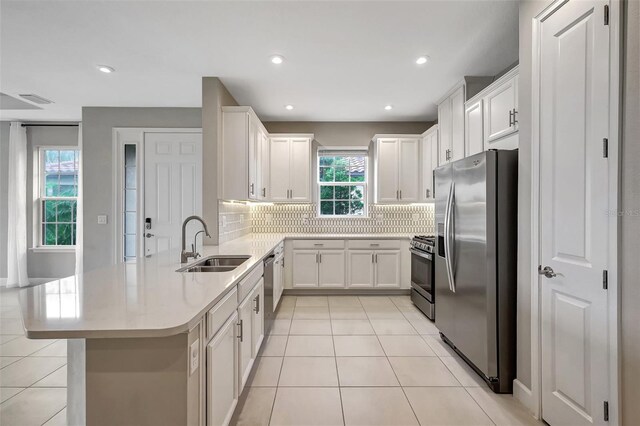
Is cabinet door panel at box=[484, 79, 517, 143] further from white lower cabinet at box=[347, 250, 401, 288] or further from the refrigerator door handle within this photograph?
white lower cabinet at box=[347, 250, 401, 288]

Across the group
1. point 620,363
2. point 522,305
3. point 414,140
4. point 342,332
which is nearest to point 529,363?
point 522,305

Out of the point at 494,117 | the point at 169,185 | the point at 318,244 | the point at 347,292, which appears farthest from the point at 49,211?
the point at 494,117

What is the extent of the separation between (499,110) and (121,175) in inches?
188

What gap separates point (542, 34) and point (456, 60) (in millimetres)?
1161

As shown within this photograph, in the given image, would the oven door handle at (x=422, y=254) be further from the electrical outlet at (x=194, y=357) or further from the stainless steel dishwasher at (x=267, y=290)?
the electrical outlet at (x=194, y=357)

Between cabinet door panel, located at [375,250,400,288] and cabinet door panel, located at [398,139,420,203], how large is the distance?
0.90 meters

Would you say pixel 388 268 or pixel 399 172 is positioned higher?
pixel 399 172

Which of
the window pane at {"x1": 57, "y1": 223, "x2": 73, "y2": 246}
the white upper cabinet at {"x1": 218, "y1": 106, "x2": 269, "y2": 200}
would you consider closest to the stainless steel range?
the white upper cabinet at {"x1": 218, "y1": 106, "x2": 269, "y2": 200}

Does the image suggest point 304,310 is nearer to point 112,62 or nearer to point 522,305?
point 522,305

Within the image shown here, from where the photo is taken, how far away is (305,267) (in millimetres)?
4445

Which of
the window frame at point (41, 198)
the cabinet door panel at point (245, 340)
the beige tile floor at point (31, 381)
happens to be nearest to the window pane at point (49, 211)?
the window frame at point (41, 198)

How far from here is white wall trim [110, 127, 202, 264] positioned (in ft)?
14.2

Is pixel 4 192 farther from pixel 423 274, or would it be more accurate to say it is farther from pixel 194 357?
pixel 423 274

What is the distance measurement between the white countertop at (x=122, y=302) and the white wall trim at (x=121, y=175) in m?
2.60
